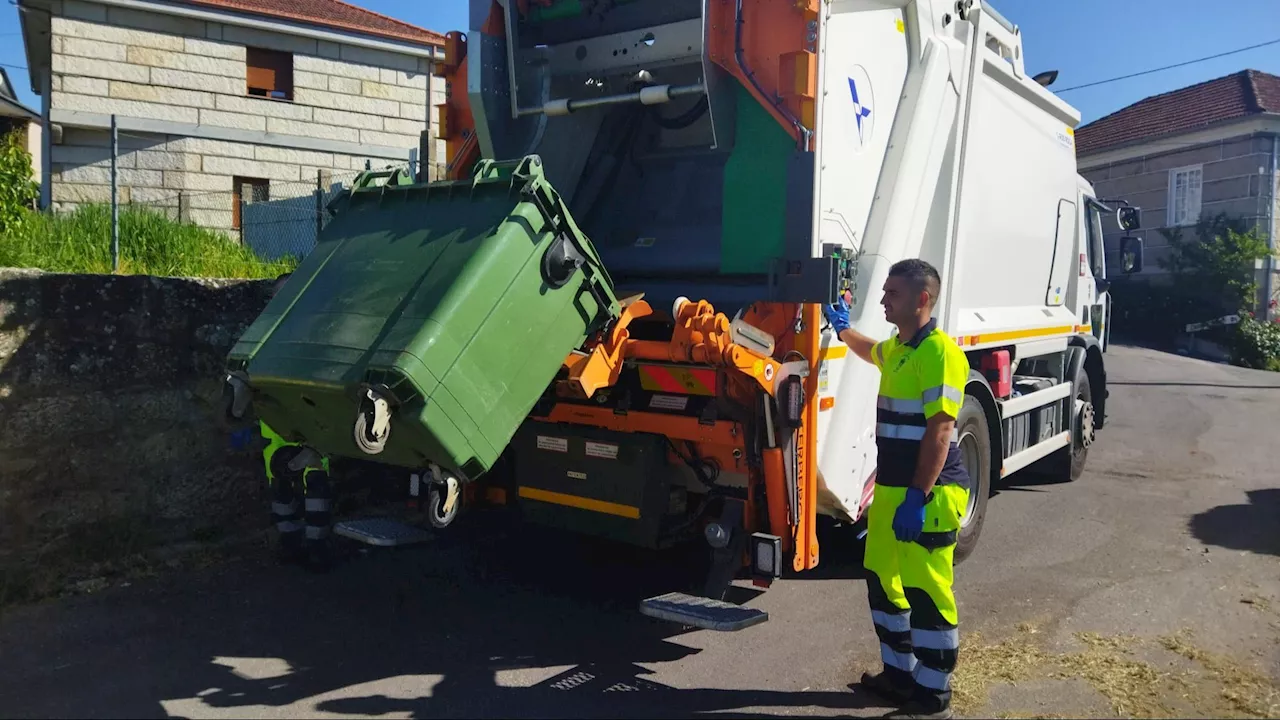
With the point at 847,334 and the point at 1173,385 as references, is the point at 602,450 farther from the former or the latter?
the point at 1173,385

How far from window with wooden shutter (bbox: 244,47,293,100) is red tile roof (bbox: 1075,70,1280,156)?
16693 millimetres

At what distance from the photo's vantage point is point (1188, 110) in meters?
21.1

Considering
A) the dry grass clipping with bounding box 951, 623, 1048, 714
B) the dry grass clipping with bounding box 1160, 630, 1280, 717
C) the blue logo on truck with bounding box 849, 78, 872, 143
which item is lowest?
the dry grass clipping with bounding box 951, 623, 1048, 714

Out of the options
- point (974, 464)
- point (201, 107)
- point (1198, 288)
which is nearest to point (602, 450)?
point (974, 464)

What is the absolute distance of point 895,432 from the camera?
3334mm

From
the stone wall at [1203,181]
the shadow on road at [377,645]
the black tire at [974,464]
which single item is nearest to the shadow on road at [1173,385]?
the stone wall at [1203,181]

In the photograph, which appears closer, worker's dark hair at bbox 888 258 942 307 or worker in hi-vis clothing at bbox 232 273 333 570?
worker's dark hair at bbox 888 258 942 307

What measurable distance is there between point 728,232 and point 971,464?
211cm

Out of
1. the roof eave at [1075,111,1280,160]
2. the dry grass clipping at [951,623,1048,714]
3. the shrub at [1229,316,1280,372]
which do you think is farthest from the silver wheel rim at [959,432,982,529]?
the roof eave at [1075,111,1280,160]

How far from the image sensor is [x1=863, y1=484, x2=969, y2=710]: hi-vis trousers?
10.6 ft

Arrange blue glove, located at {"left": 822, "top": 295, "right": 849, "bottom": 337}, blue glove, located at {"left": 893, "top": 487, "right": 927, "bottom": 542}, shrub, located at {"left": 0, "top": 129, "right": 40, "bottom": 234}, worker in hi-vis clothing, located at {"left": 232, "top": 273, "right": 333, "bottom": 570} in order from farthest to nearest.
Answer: shrub, located at {"left": 0, "top": 129, "right": 40, "bottom": 234}, worker in hi-vis clothing, located at {"left": 232, "top": 273, "right": 333, "bottom": 570}, blue glove, located at {"left": 822, "top": 295, "right": 849, "bottom": 337}, blue glove, located at {"left": 893, "top": 487, "right": 927, "bottom": 542}

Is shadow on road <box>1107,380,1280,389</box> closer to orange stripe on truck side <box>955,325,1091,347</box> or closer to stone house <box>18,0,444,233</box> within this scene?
orange stripe on truck side <box>955,325,1091,347</box>

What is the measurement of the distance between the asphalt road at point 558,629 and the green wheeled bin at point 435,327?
88cm

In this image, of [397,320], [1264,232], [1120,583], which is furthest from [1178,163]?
[397,320]
